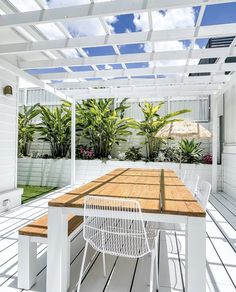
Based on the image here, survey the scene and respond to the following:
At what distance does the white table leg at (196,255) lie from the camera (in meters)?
1.84

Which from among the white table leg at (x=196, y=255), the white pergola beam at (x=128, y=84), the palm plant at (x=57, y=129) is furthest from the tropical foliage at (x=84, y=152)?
the white table leg at (x=196, y=255)

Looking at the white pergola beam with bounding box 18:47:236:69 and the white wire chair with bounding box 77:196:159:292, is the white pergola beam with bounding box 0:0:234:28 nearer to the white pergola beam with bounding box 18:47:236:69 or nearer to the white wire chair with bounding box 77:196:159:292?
the white pergola beam with bounding box 18:47:236:69

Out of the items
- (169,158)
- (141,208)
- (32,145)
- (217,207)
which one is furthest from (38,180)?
(141,208)

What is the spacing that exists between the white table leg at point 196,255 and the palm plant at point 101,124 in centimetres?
631

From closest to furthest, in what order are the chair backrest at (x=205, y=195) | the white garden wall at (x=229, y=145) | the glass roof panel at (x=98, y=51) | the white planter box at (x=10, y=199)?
the chair backrest at (x=205, y=195) < the glass roof panel at (x=98, y=51) < the white planter box at (x=10, y=199) < the white garden wall at (x=229, y=145)

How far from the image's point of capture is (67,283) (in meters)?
2.24

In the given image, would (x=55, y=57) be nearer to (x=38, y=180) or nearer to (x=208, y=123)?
(x=38, y=180)

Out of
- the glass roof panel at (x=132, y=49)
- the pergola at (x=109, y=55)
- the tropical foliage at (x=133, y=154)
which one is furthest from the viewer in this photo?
the tropical foliage at (x=133, y=154)

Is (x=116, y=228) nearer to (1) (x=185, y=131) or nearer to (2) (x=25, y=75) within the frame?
(1) (x=185, y=131)

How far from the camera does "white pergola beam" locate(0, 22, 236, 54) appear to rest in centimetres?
329

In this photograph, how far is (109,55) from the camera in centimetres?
432

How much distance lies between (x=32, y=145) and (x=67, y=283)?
25.0 ft

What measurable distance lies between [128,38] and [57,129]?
17.7 ft

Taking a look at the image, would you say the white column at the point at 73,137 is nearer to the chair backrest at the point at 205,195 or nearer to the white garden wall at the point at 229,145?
the white garden wall at the point at 229,145
